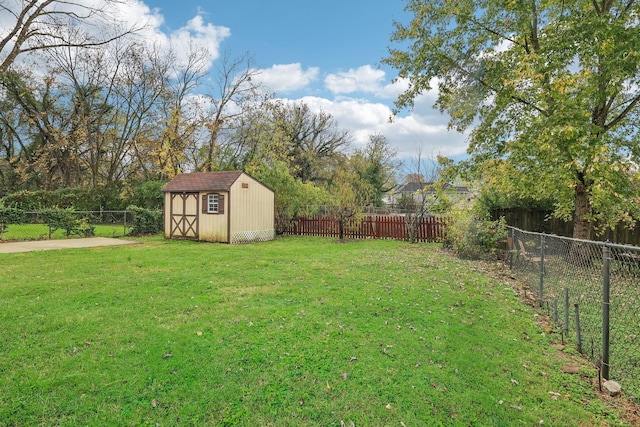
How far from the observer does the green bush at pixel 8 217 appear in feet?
43.0

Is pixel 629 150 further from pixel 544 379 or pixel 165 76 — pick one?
pixel 165 76

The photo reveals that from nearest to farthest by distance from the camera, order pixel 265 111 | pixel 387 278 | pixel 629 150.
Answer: pixel 387 278 → pixel 629 150 → pixel 265 111

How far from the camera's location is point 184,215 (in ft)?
47.7

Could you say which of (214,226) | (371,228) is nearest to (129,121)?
(214,226)

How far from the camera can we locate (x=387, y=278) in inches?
268

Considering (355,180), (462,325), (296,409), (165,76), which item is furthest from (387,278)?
(165,76)

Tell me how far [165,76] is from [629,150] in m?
25.7

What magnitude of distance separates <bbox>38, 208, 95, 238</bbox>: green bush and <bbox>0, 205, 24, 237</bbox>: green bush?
2.11 ft

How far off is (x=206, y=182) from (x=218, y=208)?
134 centimetres

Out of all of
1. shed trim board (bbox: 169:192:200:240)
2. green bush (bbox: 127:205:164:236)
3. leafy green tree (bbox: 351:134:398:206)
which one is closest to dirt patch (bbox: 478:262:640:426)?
shed trim board (bbox: 169:192:200:240)

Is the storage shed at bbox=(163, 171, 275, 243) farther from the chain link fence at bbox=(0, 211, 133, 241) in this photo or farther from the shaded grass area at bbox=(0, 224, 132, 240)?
the shaded grass area at bbox=(0, 224, 132, 240)

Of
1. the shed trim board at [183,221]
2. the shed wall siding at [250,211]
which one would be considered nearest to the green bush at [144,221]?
the shed trim board at [183,221]

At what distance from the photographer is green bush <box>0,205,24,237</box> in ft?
43.0

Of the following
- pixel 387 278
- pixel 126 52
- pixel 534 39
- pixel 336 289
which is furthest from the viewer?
pixel 126 52
